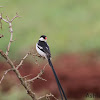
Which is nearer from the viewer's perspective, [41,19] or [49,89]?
[49,89]

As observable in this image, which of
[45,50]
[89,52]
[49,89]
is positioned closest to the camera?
[45,50]

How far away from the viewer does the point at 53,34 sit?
857cm

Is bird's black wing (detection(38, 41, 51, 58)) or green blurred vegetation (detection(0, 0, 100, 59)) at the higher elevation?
green blurred vegetation (detection(0, 0, 100, 59))

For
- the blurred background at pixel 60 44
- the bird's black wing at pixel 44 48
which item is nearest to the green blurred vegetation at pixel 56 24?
the blurred background at pixel 60 44

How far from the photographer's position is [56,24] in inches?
364

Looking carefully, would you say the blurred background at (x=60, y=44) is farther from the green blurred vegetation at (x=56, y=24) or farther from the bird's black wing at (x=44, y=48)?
the bird's black wing at (x=44, y=48)

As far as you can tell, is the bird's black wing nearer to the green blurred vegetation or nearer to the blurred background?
the blurred background

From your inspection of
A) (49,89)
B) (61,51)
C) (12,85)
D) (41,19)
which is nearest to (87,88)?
(49,89)

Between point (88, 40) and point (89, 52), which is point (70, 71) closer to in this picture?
point (89, 52)

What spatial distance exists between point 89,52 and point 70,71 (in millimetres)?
1237

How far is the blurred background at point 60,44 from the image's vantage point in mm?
5789

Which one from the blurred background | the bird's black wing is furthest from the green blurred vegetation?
the bird's black wing

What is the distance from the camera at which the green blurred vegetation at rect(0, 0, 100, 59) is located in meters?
7.92

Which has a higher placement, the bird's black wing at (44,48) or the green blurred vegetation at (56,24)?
the green blurred vegetation at (56,24)
